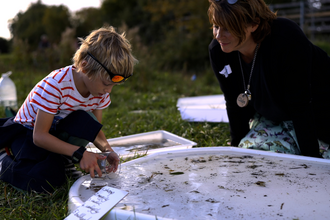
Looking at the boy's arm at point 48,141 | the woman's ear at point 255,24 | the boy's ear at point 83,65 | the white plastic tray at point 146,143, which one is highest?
the woman's ear at point 255,24

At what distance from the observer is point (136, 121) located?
10.1 ft

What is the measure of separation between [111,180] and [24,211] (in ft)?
1.28

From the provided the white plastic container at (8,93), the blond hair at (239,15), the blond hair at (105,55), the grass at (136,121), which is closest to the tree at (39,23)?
the grass at (136,121)

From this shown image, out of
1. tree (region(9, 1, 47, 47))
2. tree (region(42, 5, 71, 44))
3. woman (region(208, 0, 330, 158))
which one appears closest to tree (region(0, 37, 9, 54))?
tree (region(9, 1, 47, 47))

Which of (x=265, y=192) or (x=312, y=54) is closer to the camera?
(x=265, y=192)

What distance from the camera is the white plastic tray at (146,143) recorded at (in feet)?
7.13

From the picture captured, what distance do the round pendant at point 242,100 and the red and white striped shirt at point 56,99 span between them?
876 millimetres

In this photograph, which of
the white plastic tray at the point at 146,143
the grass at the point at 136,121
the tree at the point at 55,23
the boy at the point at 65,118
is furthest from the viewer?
the tree at the point at 55,23

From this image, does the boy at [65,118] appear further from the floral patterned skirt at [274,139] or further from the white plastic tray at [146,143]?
the floral patterned skirt at [274,139]

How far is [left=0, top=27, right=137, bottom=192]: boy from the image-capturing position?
1.48 m

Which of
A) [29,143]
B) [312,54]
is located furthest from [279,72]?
[29,143]

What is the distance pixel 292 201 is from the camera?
1.23 meters

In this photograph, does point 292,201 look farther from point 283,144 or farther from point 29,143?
point 29,143

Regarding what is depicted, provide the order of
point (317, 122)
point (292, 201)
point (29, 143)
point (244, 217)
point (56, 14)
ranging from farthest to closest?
point (56, 14) < point (317, 122) < point (29, 143) < point (292, 201) < point (244, 217)
